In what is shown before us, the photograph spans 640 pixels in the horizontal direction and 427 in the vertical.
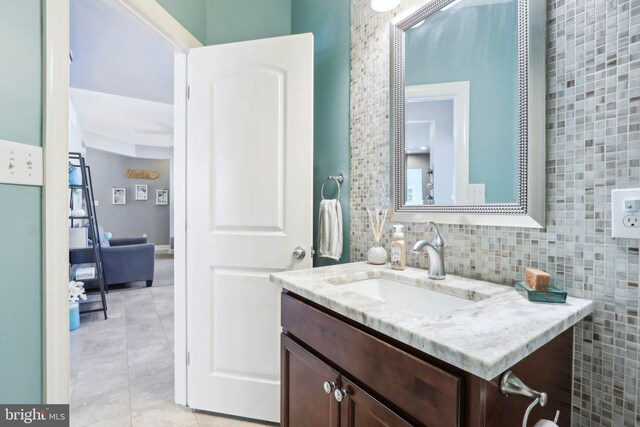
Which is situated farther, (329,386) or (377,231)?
(377,231)

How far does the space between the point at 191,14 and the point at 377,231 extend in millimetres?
1585

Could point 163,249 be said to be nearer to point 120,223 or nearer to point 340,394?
Result: point 120,223

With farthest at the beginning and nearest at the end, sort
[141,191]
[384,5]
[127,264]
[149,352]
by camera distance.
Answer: [141,191] < [127,264] < [149,352] < [384,5]

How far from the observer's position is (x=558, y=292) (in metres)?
0.79

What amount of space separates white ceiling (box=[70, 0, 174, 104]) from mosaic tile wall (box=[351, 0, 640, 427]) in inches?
68.4

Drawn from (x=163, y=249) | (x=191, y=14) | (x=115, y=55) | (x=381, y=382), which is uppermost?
(x=115, y=55)

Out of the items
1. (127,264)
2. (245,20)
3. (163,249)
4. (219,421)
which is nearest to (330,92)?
(245,20)

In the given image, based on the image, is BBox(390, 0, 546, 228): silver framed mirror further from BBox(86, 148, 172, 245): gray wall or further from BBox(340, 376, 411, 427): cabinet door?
BBox(86, 148, 172, 245): gray wall

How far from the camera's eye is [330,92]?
177 centimetres

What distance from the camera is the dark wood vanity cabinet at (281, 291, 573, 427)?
22.3 inches

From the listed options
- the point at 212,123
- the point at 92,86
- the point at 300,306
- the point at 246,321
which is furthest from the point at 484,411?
the point at 92,86

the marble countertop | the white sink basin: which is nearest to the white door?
the white sink basin

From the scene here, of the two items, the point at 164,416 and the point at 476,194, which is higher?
the point at 476,194

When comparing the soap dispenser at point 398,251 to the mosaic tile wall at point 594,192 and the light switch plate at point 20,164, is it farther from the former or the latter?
the light switch plate at point 20,164
